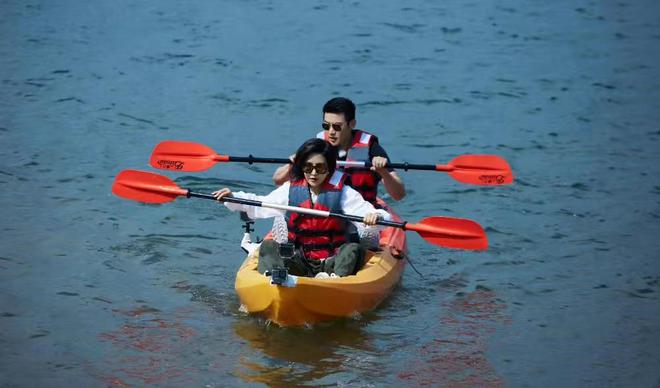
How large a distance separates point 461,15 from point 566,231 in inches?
267

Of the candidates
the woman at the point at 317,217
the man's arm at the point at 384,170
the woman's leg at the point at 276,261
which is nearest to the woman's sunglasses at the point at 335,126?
the man's arm at the point at 384,170

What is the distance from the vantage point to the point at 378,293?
7.16 metres

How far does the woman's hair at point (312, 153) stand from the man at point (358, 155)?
0.46 meters

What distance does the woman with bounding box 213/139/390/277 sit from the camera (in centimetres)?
688

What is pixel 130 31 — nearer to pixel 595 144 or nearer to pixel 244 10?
pixel 244 10

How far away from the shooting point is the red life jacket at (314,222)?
6977 mm

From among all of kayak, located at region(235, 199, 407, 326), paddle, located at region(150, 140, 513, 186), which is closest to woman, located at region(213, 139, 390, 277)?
kayak, located at region(235, 199, 407, 326)

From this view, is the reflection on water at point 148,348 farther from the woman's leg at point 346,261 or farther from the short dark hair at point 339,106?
the short dark hair at point 339,106

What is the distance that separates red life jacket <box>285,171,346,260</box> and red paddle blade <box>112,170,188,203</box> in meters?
1.05

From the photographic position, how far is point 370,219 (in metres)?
6.81

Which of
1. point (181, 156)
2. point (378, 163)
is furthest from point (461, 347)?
point (181, 156)

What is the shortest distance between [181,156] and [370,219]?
82.8 inches

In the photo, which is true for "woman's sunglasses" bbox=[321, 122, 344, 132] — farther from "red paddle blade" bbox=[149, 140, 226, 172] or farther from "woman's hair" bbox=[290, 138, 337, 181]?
"red paddle blade" bbox=[149, 140, 226, 172]

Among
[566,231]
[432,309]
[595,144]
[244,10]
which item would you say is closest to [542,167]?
[595,144]
